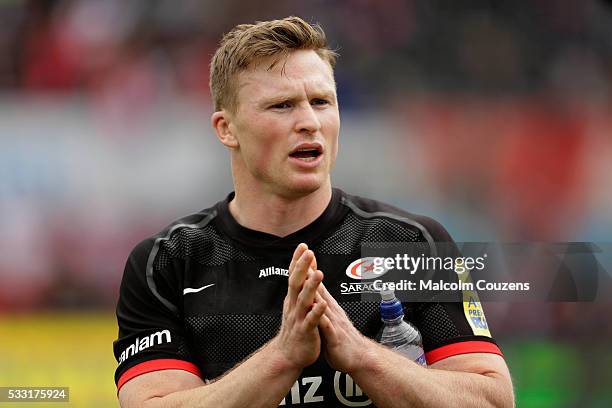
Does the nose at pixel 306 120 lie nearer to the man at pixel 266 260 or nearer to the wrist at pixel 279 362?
the man at pixel 266 260

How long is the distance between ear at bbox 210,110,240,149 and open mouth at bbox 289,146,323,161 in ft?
0.87

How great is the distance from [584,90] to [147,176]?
10.3 feet

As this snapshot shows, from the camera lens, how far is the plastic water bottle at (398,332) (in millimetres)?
2635

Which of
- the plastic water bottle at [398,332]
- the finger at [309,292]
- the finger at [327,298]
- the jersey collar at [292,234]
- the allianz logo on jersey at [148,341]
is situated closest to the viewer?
the finger at [309,292]

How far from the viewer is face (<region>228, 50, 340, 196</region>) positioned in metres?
2.73

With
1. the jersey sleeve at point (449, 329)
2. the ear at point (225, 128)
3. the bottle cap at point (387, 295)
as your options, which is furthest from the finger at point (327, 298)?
the ear at point (225, 128)

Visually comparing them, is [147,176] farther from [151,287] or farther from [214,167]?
[151,287]

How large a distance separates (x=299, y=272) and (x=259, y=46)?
0.86 meters

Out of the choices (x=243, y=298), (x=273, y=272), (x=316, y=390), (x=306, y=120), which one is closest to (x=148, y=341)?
(x=243, y=298)

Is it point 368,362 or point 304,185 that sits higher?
point 304,185

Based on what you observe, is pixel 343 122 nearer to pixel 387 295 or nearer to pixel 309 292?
pixel 387 295

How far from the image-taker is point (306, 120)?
271 cm

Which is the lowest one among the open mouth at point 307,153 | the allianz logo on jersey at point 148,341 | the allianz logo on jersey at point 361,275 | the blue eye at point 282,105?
the allianz logo on jersey at point 148,341

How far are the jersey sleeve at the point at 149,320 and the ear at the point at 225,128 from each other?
0.43 m
